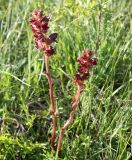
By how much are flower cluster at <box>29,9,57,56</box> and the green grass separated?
50cm

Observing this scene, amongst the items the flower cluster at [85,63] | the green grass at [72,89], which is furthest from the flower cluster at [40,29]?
the green grass at [72,89]

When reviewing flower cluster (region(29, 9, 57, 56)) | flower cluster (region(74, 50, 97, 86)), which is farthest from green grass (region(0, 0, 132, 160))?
flower cluster (region(29, 9, 57, 56))

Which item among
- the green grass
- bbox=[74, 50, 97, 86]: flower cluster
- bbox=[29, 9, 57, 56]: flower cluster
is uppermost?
bbox=[29, 9, 57, 56]: flower cluster

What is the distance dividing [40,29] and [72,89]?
75 centimetres

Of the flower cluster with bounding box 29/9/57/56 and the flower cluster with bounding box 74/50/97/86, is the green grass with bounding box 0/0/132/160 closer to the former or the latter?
the flower cluster with bounding box 74/50/97/86

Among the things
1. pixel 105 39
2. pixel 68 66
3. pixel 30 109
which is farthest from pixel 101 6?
pixel 30 109

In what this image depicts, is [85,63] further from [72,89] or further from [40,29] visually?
[72,89]

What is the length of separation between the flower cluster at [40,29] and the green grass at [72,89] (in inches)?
19.6

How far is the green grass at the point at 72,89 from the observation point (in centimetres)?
193

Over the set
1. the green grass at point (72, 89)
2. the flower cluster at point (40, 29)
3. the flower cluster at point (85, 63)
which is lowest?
the green grass at point (72, 89)

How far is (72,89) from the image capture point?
2281mm

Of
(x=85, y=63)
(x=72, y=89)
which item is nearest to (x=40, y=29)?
(x=85, y=63)

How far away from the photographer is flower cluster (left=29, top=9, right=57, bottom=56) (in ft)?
5.25

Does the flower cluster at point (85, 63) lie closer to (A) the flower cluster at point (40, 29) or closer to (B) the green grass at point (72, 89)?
A: (A) the flower cluster at point (40, 29)
